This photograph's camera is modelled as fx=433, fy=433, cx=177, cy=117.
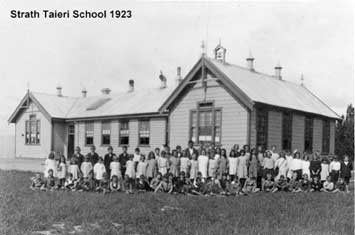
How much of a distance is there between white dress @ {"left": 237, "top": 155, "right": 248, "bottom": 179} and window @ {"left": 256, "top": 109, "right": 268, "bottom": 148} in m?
3.38

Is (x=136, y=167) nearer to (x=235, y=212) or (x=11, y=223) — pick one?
(x=235, y=212)

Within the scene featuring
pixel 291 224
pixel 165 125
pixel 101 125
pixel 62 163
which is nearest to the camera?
pixel 291 224

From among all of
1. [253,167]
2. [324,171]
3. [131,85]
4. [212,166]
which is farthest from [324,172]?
[131,85]

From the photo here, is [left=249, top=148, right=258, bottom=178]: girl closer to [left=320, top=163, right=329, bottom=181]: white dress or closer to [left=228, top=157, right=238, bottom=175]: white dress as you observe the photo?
[left=228, top=157, right=238, bottom=175]: white dress

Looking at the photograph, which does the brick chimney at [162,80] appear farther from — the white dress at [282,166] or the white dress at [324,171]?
the white dress at [324,171]

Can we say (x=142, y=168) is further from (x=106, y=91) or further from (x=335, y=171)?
(x=106, y=91)

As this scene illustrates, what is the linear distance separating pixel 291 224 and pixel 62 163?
8.55 m

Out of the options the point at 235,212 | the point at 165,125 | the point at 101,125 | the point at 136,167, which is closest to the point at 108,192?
the point at 136,167

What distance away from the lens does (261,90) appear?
20375 mm

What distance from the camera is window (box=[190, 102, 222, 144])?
63.0ft

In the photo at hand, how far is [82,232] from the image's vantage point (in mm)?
8078

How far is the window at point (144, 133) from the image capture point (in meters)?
24.9

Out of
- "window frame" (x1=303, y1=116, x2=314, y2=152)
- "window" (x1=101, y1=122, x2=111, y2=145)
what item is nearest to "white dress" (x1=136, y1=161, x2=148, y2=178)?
"window frame" (x1=303, y1=116, x2=314, y2=152)

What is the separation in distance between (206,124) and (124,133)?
8155 mm
